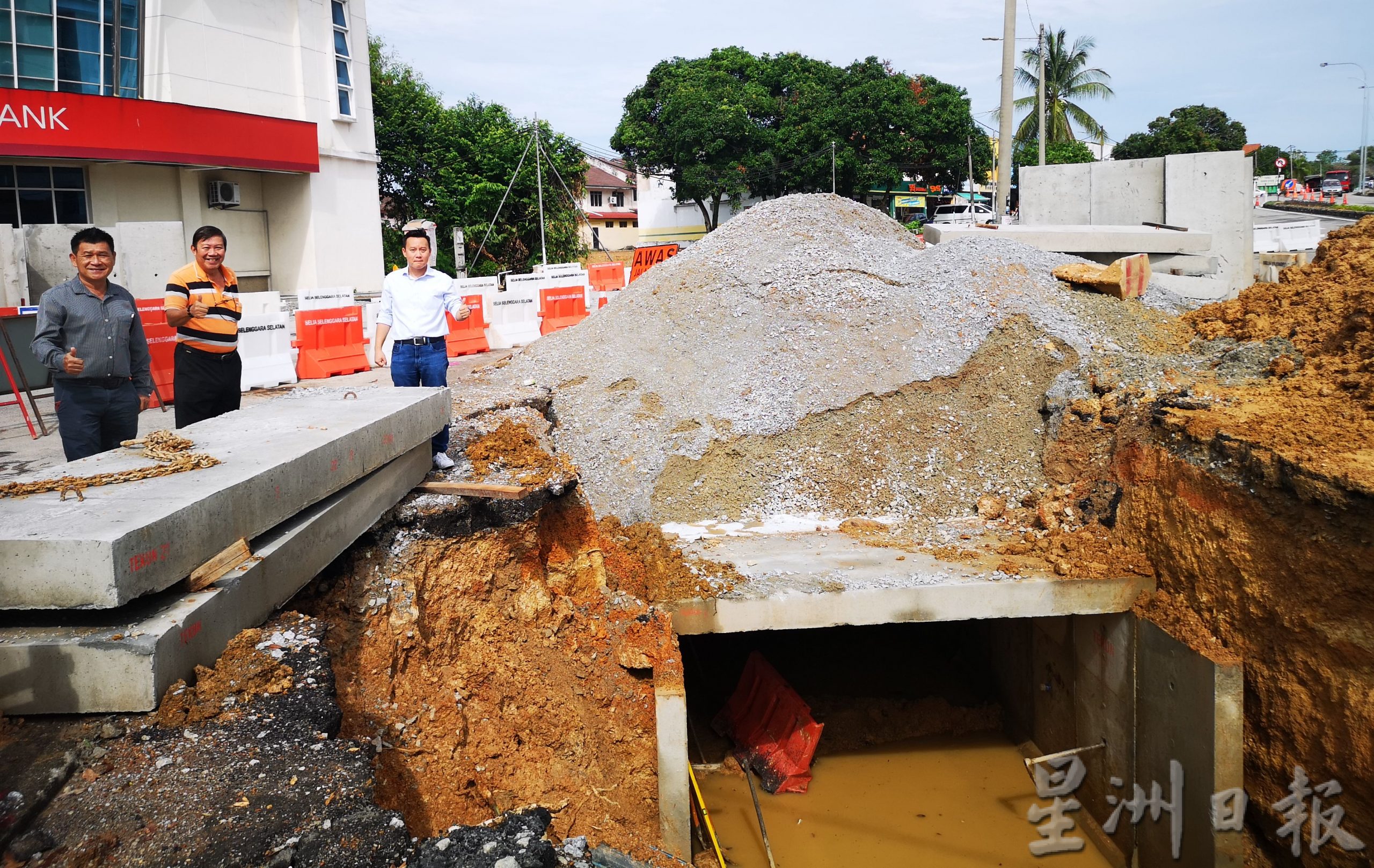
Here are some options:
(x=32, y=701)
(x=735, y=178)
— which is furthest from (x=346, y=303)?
(x=735, y=178)

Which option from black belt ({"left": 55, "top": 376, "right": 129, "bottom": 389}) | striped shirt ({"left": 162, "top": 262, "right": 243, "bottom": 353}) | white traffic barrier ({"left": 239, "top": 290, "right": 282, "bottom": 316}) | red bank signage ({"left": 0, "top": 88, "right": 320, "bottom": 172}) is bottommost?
black belt ({"left": 55, "top": 376, "right": 129, "bottom": 389})

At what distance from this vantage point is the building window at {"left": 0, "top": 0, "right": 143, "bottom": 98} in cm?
1602

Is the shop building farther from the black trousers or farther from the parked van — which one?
the parked van

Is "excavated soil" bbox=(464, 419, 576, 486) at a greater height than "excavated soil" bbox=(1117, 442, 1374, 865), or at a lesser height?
greater

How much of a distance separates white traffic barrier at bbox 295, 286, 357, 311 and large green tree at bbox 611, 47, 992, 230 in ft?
91.2

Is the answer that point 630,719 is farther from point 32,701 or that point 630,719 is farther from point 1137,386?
point 1137,386

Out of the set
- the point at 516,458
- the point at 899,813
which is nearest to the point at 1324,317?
the point at 899,813

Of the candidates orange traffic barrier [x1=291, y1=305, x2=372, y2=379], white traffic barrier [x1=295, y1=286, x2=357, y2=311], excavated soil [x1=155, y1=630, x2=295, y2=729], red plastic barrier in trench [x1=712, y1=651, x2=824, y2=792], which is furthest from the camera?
white traffic barrier [x1=295, y1=286, x2=357, y2=311]

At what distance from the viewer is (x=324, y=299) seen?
1267 centimetres

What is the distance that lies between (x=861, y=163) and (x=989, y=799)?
35.0 m

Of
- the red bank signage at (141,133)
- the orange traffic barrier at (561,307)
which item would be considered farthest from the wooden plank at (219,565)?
the red bank signage at (141,133)

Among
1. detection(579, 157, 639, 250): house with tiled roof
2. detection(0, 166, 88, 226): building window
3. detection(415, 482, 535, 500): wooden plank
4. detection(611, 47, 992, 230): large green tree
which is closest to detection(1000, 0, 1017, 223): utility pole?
detection(415, 482, 535, 500): wooden plank

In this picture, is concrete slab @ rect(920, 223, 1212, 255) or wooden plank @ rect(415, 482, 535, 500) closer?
wooden plank @ rect(415, 482, 535, 500)

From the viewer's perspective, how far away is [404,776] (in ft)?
13.3
